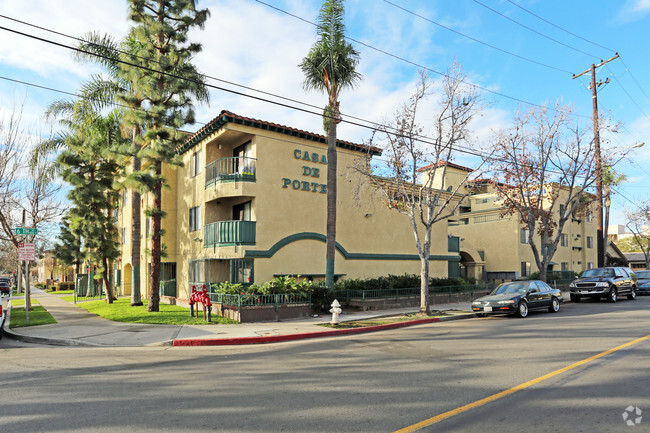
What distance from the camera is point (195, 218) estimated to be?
23.3 meters

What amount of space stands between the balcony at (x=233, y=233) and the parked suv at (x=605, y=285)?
16927 millimetres

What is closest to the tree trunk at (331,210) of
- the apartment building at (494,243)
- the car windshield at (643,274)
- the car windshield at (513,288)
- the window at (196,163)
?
the car windshield at (513,288)

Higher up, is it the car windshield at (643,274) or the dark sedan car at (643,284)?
the car windshield at (643,274)

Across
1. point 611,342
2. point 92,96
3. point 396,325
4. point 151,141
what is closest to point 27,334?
point 151,141

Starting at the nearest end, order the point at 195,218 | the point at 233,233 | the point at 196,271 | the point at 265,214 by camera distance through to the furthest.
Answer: the point at 233,233, the point at 265,214, the point at 196,271, the point at 195,218

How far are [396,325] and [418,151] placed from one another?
689 centimetres

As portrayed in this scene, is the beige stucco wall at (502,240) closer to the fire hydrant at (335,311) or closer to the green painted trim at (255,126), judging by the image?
the green painted trim at (255,126)

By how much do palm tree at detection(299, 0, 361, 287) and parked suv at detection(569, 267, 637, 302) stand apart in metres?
14.0

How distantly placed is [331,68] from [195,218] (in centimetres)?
1142

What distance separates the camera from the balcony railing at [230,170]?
1969 centimetres

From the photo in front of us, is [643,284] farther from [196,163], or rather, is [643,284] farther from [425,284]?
[196,163]

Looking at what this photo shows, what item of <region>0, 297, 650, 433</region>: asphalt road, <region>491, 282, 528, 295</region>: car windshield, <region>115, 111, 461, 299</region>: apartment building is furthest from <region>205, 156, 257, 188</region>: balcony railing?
<region>491, 282, 528, 295</region>: car windshield

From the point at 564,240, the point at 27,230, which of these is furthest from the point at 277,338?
the point at 564,240

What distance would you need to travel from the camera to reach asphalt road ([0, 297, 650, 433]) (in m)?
5.16
